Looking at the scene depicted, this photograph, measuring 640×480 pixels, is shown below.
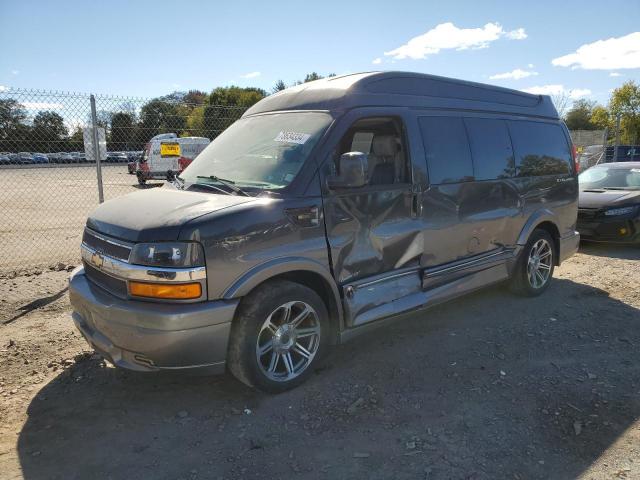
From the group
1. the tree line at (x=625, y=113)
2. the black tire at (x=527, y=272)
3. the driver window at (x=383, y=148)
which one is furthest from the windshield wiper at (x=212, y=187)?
the tree line at (x=625, y=113)

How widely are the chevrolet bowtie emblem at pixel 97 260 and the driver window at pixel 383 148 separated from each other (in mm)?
2078

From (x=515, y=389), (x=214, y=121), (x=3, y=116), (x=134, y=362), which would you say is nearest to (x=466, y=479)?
(x=515, y=389)

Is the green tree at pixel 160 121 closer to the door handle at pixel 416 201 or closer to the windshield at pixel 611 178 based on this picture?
the door handle at pixel 416 201

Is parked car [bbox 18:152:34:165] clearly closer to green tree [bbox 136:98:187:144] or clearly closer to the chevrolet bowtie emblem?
green tree [bbox 136:98:187:144]

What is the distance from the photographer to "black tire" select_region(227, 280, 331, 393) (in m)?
3.33

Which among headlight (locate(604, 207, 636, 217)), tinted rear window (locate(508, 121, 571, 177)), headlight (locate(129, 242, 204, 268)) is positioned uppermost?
tinted rear window (locate(508, 121, 571, 177))

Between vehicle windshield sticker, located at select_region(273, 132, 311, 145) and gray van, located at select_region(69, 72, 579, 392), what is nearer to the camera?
gray van, located at select_region(69, 72, 579, 392)

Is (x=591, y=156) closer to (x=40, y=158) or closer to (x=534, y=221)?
(x=534, y=221)

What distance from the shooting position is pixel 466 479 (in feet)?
8.96

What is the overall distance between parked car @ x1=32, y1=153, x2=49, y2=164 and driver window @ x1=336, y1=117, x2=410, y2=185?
5570mm

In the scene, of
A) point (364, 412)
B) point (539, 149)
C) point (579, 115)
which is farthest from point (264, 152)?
point (579, 115)

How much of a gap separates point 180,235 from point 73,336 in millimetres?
2420

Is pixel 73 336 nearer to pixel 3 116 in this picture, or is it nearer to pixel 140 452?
pixel 140 452

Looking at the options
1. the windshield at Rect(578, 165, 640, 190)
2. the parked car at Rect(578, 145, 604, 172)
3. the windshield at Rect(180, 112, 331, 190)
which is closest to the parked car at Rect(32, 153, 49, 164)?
the windshield at Rect(180, 112, 331, 190)
